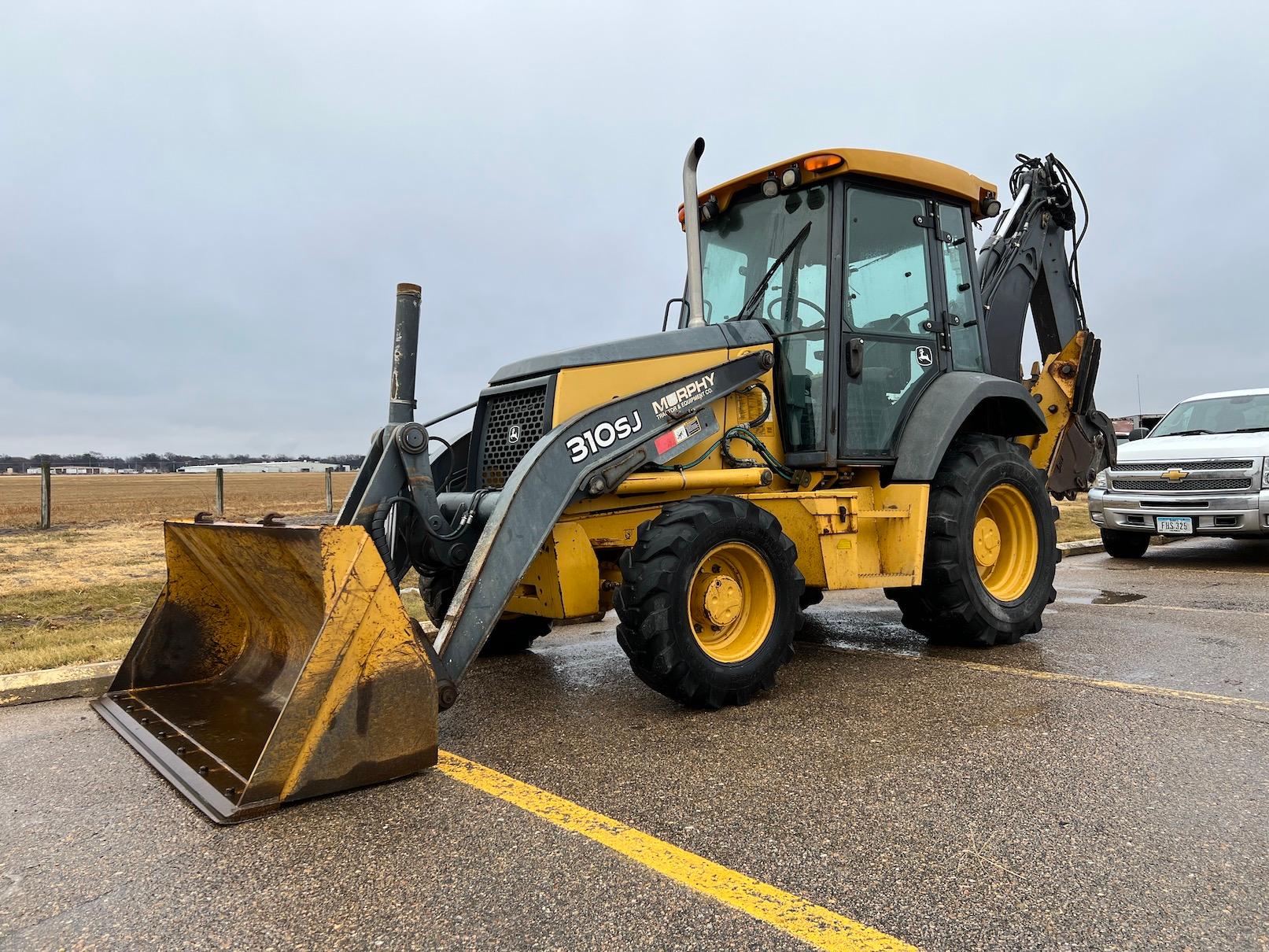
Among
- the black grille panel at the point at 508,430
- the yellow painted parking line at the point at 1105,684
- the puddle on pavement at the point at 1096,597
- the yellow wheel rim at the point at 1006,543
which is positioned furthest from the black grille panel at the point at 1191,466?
the black grille panel at the point at 508,430

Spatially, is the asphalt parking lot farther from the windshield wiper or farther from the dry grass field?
the windshield wiper

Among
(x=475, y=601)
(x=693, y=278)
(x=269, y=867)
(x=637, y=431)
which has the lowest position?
(x=269, y=867)

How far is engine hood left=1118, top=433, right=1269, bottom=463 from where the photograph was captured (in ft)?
29.0

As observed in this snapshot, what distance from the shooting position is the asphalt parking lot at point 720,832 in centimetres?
221

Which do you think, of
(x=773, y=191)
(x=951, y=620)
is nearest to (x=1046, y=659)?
(x=951, y=620)

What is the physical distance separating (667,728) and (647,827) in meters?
1.06

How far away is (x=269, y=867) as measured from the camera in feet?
8.39

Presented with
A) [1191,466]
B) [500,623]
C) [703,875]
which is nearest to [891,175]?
[500,623]

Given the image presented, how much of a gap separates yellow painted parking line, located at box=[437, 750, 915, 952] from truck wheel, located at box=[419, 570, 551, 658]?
5.63 feet

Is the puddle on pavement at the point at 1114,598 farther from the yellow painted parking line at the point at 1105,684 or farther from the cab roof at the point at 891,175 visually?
the cab roof at the point at 891,175

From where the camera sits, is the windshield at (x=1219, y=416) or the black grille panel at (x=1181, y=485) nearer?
the black grille panel at (x=1181, y=485)

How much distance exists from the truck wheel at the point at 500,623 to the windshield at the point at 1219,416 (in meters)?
8.55

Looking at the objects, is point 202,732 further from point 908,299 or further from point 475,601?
point 908,299

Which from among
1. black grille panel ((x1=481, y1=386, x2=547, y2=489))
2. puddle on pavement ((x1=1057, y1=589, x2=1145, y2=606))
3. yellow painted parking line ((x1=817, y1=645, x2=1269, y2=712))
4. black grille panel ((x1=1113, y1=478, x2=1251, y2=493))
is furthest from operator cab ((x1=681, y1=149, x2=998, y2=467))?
black grille panel ((x1=1113, y1=478, x2=1251, y2=493))
